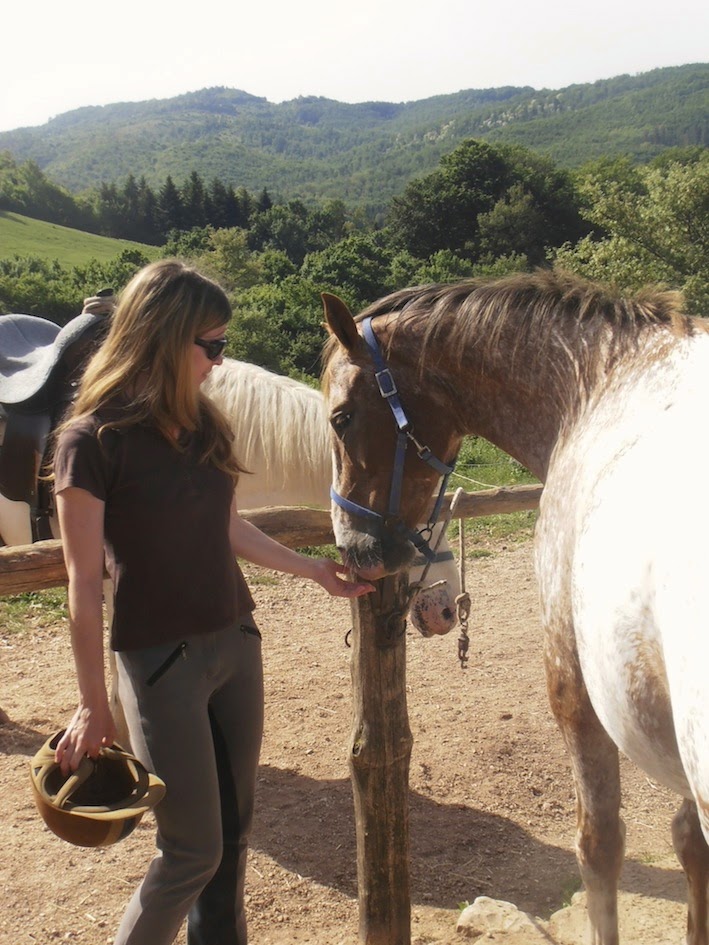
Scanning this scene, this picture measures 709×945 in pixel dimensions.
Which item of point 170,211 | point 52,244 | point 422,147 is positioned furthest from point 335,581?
point 422,147

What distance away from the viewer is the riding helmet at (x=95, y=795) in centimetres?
158

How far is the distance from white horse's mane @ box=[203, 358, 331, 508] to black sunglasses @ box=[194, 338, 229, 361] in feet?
5.52

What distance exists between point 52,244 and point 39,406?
138 ft

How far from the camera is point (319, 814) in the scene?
3.28 metres

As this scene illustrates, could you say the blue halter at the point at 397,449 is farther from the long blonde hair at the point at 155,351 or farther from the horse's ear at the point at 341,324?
the long blonde hair at the point at 155,351

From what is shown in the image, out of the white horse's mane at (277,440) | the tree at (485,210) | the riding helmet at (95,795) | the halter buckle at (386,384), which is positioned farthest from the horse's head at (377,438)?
the tree at (485,210)

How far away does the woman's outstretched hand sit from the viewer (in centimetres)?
223

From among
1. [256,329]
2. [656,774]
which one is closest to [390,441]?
[656,774]

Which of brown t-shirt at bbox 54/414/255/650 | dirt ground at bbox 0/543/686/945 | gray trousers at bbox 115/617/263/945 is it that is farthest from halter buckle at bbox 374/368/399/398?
dirt ground at bbox 0/543/686/945

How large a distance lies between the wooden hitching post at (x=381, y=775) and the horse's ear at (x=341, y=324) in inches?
27.9

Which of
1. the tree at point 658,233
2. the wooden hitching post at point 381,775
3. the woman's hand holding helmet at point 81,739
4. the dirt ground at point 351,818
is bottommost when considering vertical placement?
the dirt ground at point 351,818

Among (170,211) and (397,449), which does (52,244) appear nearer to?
(170,211)

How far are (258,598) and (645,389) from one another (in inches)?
168

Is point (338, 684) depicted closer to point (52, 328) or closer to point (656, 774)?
point (52, 328)
